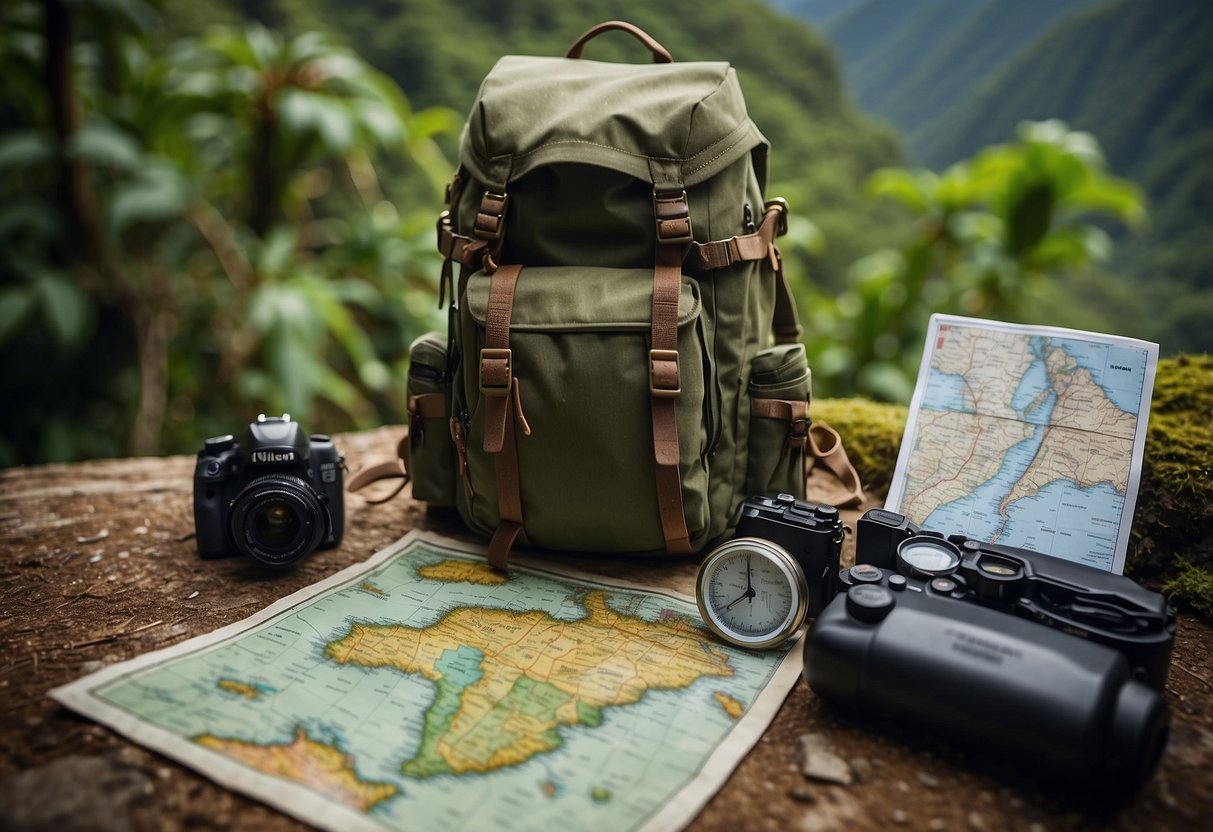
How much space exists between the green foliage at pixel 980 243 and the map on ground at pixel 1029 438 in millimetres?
1503

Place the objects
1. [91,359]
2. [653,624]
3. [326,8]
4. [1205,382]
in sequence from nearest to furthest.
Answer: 1. [653,624]
2. [1205,382]
3. [91,359]
4. [326,8]

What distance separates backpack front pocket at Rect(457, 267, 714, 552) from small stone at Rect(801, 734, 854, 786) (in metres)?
0.57

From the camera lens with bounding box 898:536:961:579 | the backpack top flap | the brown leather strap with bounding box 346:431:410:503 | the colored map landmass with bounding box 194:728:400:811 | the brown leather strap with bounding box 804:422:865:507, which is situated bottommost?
the colored map landmass with bounding box 194:728:400:811

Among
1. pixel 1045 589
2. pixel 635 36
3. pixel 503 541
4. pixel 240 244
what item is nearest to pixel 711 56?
pixel 240 244

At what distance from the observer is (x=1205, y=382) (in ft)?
6.95

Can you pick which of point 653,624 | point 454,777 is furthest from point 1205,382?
point 454,777

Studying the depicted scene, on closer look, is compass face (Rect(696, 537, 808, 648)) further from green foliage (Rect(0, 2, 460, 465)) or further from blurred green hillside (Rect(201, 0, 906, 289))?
blurred green hillside (Rect(201, 0, 906, 289))

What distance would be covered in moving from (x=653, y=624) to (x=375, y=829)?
70 cm

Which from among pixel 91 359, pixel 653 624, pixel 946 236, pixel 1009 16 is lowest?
pixel 653 624

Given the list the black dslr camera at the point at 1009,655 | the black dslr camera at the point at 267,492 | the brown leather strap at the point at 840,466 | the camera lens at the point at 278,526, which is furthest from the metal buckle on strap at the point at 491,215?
the black dslr camera at the point at 1009,655

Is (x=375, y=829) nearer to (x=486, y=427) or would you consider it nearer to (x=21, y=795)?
(x=21, y=795)

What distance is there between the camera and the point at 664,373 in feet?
5.40

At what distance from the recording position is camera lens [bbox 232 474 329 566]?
1.74 meters

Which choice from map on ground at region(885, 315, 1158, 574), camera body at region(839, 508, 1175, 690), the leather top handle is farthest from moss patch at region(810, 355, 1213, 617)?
the leather top handle
